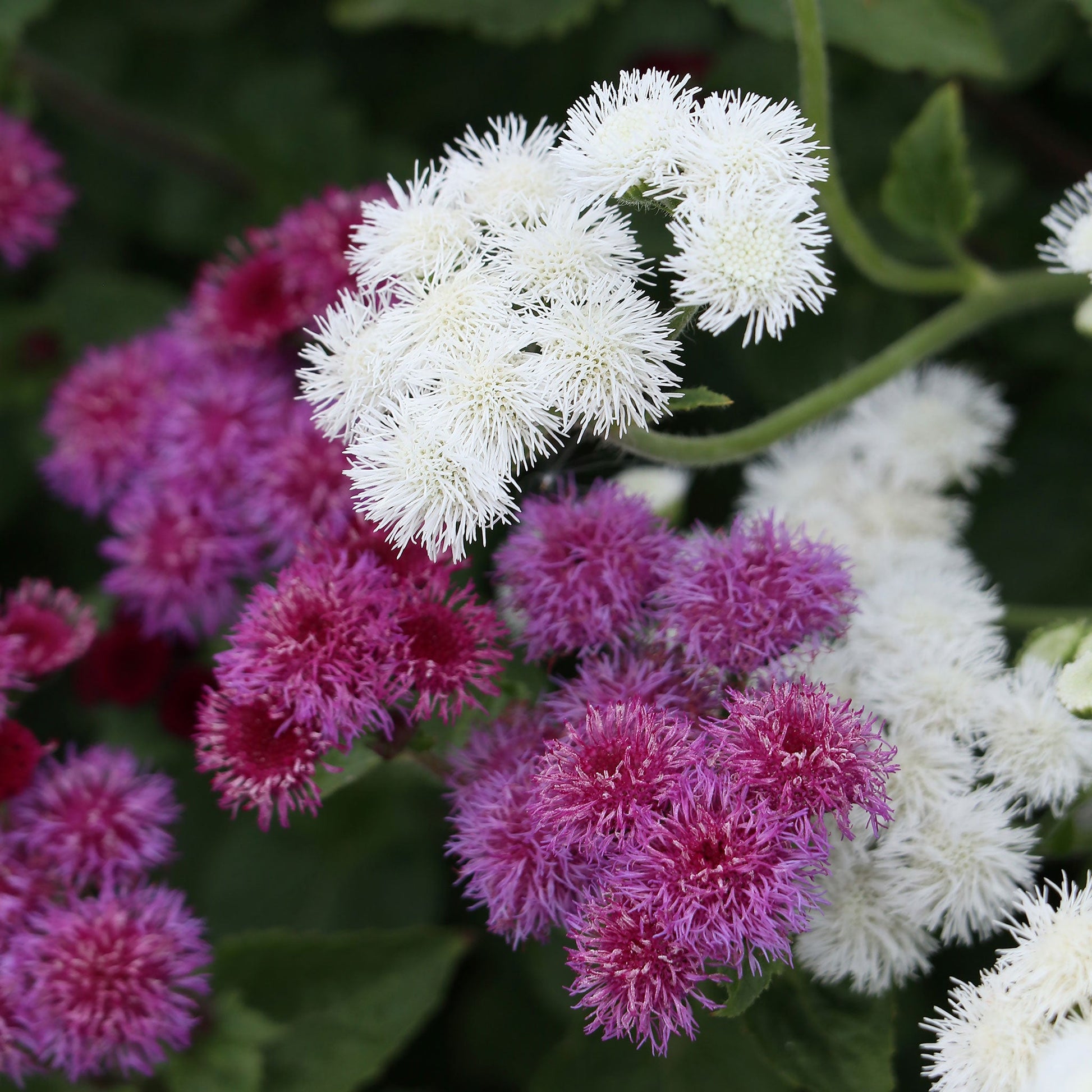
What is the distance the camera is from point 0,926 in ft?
Answer: 5.11

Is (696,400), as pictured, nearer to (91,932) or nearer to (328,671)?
(328,671)

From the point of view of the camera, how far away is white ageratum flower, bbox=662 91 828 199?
1.25 metres

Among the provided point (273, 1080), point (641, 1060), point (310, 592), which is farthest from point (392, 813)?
point (310, 592)

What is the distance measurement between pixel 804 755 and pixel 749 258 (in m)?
0.53

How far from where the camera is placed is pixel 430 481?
4.12ft

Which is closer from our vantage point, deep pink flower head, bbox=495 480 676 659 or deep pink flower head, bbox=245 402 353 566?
deep pink flower head, bbox=495 480 676 659

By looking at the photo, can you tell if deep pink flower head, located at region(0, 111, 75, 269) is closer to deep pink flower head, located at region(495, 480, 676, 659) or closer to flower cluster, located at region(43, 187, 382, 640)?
flower cluster, located at region(43, 187, 382, 640)

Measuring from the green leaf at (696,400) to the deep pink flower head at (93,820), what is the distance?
1.04 metres

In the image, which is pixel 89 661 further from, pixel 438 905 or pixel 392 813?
pixel 438 905

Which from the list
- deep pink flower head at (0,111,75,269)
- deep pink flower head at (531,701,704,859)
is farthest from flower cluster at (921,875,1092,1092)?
deep pink flower head at (0,111,75,269)

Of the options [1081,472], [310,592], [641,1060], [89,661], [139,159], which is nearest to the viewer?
[310,592]

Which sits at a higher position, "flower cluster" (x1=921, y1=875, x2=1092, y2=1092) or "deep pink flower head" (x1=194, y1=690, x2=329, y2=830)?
"flower cluster" (x1=921, y1=875, x2=1092, y2=1092)

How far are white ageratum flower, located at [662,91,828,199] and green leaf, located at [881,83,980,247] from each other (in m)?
0.64

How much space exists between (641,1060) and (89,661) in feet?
3.84
